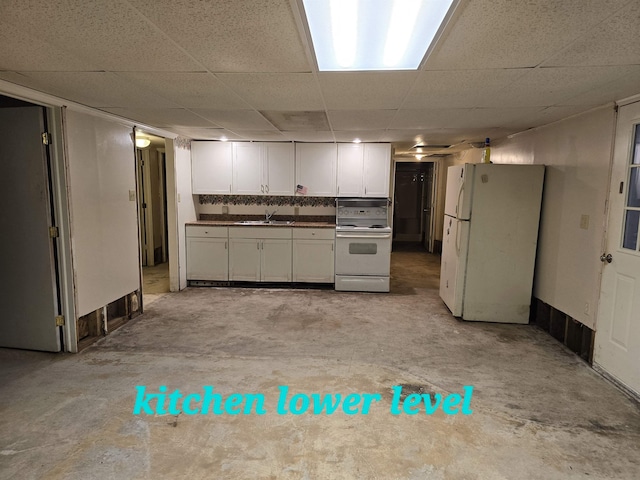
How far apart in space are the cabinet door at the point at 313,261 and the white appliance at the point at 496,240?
1.75 meters

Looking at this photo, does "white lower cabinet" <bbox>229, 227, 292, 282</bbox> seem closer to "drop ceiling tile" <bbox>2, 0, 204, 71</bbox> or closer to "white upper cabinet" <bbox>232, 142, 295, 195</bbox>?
"white upper cabinet" <bbox>232, 142, 295, 195</bbox>

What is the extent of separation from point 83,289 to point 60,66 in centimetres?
187

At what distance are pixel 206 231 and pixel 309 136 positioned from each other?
1976 millimetres

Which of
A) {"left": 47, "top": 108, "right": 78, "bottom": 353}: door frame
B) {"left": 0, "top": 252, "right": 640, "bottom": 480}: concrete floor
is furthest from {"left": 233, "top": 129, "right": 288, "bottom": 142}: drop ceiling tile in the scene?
{"left": 0, "top": 252, "right": 640, "bottom": 480}: concrete floor

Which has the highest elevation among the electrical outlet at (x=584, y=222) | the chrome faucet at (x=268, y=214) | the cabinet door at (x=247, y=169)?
the cabinet door at (x=247, y=169)

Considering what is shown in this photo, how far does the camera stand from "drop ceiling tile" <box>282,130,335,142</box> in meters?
4.57

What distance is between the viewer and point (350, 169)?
5297 mm

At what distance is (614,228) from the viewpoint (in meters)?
2.80

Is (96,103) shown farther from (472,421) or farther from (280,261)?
(472,421)

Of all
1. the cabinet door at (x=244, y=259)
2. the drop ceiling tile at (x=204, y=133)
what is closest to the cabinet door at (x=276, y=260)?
the cabinet door at (x=244, y=259)

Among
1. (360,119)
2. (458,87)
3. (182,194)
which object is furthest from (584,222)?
(182,194)

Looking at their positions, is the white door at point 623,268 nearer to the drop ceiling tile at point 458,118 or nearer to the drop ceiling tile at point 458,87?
the drop ceiling tile at point 458,118

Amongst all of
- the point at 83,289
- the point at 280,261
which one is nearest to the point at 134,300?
the point at 83,289

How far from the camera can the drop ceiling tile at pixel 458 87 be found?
2.20m
